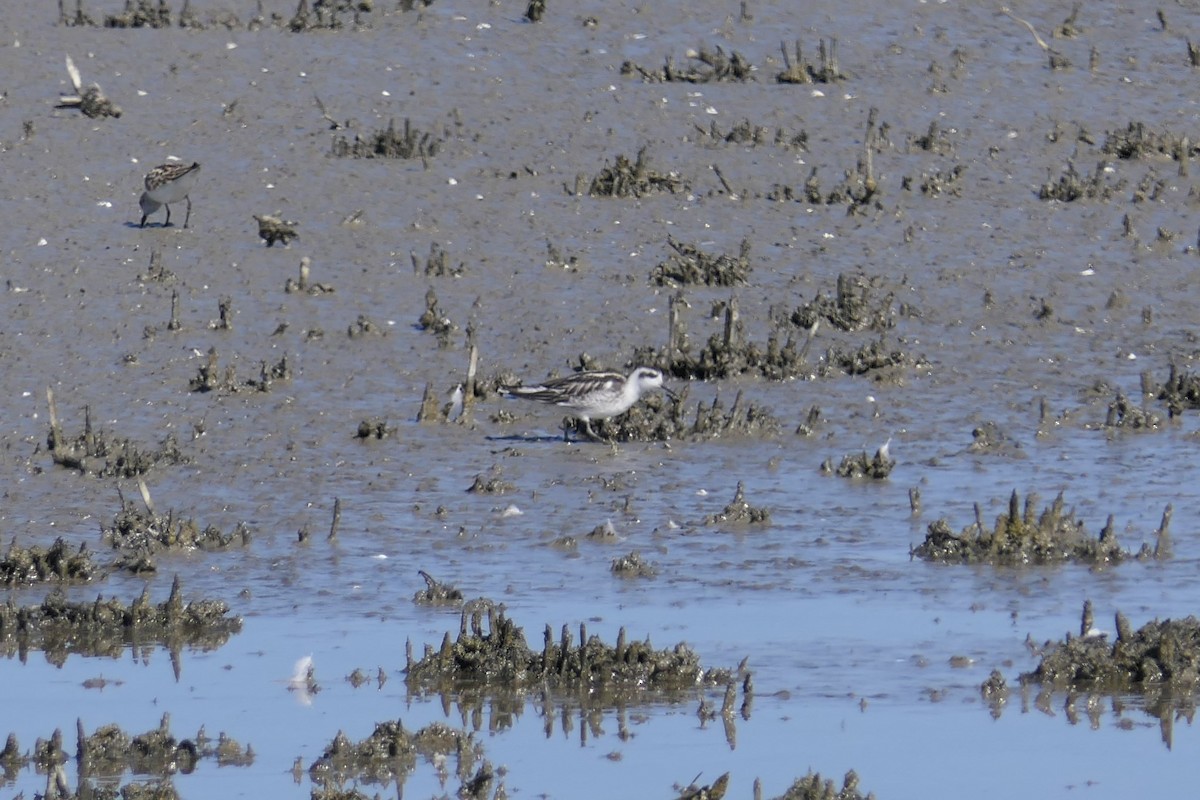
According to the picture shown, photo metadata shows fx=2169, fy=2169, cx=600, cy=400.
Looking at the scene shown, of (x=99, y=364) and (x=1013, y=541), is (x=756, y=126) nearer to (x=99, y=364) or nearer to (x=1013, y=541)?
(x=99, y=364)

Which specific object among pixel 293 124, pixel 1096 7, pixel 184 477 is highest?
pixel 1096 7

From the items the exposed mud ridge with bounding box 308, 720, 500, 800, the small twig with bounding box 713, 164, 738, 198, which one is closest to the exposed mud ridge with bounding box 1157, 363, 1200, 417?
the small twig with bounding box 713, 164, 738, 198

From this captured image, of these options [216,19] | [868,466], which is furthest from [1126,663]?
[216,19]

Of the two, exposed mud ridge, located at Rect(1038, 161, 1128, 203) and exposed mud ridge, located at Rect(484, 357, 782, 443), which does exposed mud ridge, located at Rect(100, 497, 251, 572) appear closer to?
exposed mud ridge, located at Rect(484, 357, 782, 443)

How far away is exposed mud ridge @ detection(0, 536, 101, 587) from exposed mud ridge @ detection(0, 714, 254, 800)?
7.61 feet

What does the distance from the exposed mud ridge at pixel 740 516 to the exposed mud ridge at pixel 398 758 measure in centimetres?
343

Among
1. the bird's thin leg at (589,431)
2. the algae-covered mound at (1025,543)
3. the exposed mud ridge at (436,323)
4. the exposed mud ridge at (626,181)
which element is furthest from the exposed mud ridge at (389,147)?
the algae-covered mound at (1025,543)

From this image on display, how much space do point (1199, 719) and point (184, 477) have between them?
5.95 m

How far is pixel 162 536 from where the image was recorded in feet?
35.9

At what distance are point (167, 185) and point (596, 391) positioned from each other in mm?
4768

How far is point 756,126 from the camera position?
18.5m

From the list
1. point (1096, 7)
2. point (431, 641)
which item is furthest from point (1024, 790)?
point (1096, 7)

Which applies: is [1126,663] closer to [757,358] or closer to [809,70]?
[757,358]

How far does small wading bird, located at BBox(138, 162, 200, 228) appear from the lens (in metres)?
16.0
